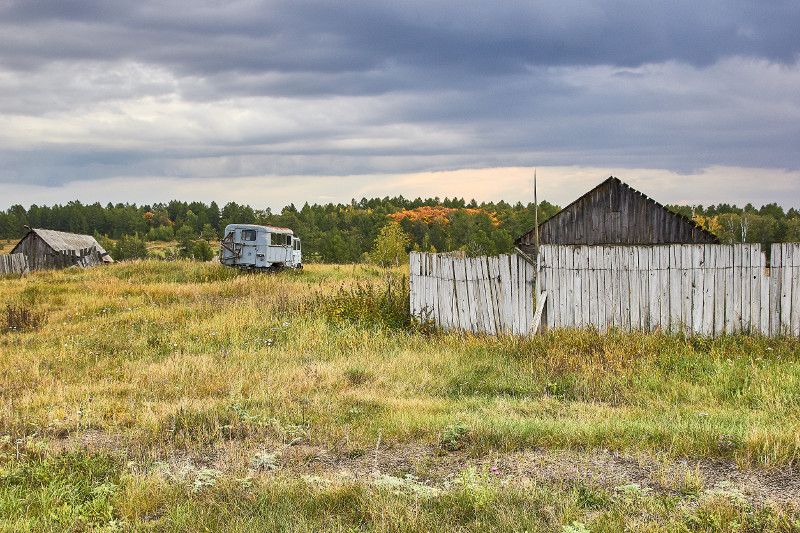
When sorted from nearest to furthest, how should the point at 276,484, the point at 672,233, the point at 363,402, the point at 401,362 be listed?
the point at 276,484, the point at 363,402, the point at 401,362, the point at 672,233

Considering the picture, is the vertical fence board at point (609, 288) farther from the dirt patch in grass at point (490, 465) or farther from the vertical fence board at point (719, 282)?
the dirt patch in grass at point (490, 465)

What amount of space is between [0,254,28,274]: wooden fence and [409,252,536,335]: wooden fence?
30.8 meters

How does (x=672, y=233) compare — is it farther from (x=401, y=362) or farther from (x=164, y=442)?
(x=164, y=442)

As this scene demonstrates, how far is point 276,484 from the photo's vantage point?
4.20 meters

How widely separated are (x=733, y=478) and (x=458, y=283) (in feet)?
21.5

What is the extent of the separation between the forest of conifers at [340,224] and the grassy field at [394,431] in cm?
6445

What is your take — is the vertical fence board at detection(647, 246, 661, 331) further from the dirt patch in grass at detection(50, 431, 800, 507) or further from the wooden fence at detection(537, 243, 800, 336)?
the dirt patch in grass at detection(50, 431, 800, 507)

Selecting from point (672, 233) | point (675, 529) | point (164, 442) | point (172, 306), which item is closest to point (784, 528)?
point (675, 529)

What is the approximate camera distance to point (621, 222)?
18500 millimetres

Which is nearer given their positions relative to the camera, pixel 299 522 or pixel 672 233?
pixel 299 522

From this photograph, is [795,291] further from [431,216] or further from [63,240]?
[431,216]

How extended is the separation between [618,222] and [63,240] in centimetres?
4011

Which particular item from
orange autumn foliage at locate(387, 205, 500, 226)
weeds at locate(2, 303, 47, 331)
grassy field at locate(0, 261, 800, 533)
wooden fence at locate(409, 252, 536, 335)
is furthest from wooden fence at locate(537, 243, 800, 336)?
orange autumn foliage at locate(387, 205, 500, 226)

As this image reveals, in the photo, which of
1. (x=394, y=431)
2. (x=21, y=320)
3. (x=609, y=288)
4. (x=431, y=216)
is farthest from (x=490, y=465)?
(x=431, y=216)
